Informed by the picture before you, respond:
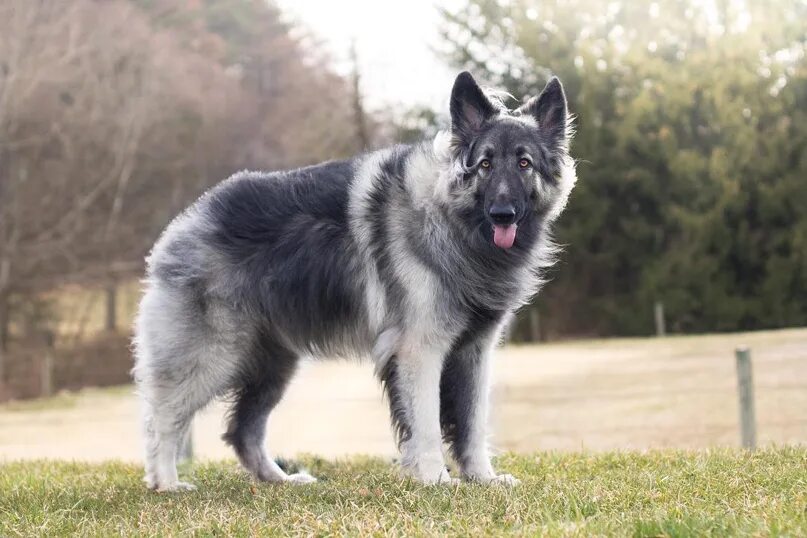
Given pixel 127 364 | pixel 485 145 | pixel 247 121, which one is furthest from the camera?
pixel 247 121

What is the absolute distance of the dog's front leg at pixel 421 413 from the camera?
223 inches

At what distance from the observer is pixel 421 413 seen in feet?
18.6

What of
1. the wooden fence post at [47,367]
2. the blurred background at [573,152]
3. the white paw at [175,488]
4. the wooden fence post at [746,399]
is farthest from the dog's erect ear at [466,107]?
the wooden fence post at [47,367]

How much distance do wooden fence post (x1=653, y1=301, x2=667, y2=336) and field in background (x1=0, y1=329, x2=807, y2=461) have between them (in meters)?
2.64

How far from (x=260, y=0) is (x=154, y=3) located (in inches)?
208

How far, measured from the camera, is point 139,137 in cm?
2395

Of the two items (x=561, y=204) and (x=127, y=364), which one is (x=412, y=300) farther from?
(x=127, y=364)

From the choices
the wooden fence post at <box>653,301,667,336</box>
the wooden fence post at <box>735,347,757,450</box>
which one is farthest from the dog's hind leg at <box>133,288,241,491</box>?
the wooden fence post at <box>653,301,667,336</box>

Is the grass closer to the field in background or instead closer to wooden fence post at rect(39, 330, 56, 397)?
the field in background

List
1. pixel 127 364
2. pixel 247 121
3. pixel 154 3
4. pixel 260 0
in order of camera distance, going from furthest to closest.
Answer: pixel 260 0 < pixel 247 121 < pixel 154 3 < pixel 127 364

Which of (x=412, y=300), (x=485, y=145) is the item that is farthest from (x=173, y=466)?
(x=485, y=145)

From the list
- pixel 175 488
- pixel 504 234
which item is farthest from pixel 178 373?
pixel 504 234

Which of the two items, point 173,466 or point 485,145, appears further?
point 173,466

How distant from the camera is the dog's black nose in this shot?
17.7 feet
